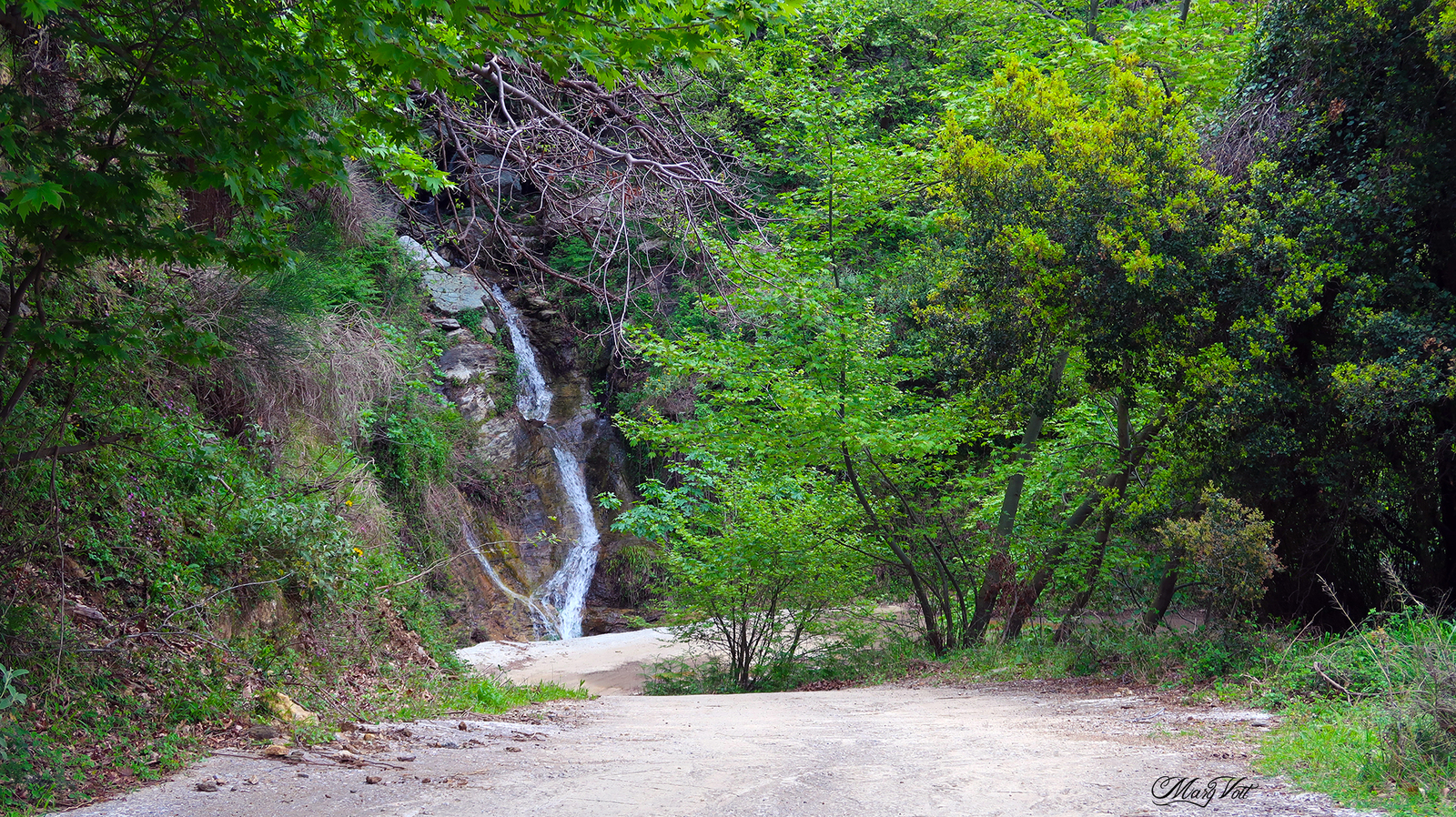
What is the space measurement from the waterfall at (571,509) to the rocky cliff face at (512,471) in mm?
117

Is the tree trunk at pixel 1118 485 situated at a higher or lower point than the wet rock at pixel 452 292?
lower

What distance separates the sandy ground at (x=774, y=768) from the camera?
3.93m

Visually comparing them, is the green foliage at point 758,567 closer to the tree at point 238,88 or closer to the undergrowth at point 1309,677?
the undergrowth at point 1309,677

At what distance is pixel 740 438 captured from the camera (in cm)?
1112

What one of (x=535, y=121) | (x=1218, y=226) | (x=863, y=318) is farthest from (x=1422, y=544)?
(x=535, y=121)

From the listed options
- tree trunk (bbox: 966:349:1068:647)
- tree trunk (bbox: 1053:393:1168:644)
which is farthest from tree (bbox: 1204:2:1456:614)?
tree trunk (bbox: 966:349:1068:647)

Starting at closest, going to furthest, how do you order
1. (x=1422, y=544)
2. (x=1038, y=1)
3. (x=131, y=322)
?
1. (x=131, y=322)
2. (x=1422, y=544)
3. (x=1038, y=1)

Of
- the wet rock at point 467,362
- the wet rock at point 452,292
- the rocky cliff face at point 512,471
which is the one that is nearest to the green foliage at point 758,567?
the rocky cliff face at point 512,471

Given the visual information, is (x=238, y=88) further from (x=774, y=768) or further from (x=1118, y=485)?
(x=1118, y=485)

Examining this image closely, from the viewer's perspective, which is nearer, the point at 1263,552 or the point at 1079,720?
the point at 1079,720

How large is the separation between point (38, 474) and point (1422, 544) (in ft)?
33.3

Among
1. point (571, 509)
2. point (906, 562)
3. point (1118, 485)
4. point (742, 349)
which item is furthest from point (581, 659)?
point (1118, 485)

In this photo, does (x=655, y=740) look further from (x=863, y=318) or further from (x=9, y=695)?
(x=863, y=318)

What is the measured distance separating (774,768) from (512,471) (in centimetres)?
1398
